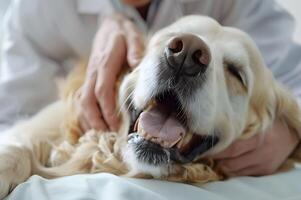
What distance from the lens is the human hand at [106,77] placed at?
136 centimetres

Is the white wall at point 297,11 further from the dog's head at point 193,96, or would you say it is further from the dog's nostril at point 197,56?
the dog's nostril at point 197,56

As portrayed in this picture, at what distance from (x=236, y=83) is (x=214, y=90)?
0.14 metres

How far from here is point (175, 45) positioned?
1.07 m

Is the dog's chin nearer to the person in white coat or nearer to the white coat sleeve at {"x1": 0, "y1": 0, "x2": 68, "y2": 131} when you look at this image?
the person in white coat

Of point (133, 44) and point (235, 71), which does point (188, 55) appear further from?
point (133, 44)

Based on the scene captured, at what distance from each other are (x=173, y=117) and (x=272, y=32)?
0.80 meters

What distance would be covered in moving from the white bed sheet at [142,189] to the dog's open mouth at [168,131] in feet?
0.26

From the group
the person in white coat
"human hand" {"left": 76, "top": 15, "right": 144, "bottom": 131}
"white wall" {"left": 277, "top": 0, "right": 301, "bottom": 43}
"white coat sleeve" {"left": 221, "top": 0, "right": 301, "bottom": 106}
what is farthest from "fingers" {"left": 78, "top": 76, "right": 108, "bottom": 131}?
"white wall" {"left": 277, "top": 0, "right": 301, "bottom": 43}

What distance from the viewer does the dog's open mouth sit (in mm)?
1116

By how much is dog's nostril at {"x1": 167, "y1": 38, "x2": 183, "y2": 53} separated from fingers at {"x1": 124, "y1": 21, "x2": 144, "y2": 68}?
28 centimetres

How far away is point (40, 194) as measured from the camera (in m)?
0.98

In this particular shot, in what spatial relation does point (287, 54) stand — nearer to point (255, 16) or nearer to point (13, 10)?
point (255, 16)

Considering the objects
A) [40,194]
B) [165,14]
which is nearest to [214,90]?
[40,194]

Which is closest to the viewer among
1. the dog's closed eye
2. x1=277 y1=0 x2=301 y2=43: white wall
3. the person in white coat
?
the dog's closed eye
